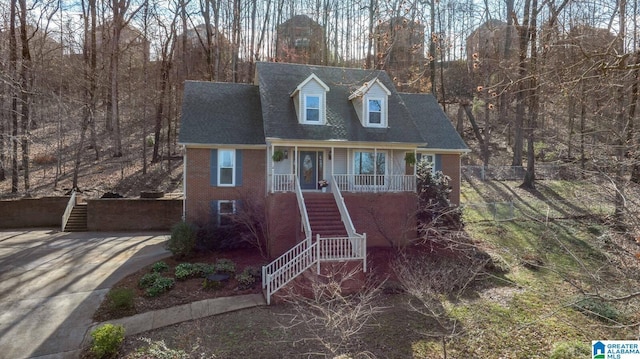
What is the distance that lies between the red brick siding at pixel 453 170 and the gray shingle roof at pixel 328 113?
10.4ft

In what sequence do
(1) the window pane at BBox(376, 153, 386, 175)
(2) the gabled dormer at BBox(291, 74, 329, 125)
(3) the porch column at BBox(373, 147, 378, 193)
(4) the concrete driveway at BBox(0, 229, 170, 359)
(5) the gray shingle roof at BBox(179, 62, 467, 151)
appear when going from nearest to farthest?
(4) the concrete driveway at BBox(0, 229, 170, 359), (3) the porch column at BBox(373, 147, 378, 193), (5) the gray shingle roof at BBox(179, 62, 467, 151), (2) the gabled dormer at BBox(291, 74, 329, 125), (1) the window pane at BBox(376, 153, 386, 175)

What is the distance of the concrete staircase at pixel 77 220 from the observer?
19719 millimetres

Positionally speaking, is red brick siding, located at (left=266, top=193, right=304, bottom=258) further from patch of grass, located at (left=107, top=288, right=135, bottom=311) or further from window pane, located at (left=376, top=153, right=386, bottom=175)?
patch of grass, located at (left=107, top=288, right=135, bottom=311)

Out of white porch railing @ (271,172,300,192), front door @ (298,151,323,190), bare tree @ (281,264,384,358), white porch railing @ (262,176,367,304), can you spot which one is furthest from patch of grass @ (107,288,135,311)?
front door @ (298,151,323,190)

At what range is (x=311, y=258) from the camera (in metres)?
11.8

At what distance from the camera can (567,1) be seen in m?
5.91

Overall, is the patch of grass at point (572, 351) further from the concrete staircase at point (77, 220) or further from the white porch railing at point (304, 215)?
the concrete staircase at point (77, 220)

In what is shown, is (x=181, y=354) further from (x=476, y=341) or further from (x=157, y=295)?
(x=476, y=341)

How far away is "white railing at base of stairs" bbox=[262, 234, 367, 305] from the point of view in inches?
446

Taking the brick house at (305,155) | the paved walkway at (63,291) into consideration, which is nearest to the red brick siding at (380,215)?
the brick house at (305,155)

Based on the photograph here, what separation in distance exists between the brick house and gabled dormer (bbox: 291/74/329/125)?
0.05 m

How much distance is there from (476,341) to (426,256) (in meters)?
5.07

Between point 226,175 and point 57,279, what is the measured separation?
7307 millimetres

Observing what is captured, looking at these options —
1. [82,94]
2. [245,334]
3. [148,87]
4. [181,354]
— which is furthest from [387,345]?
[82,94]
